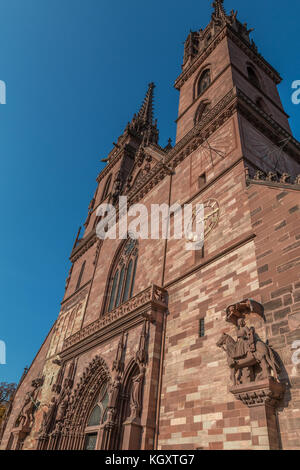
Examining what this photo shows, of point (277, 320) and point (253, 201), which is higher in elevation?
point (253, 201)

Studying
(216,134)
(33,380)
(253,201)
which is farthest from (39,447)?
(216,134)

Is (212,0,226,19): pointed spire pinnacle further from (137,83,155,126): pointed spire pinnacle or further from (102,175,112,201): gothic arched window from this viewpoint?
(102,175,112,201): gothic arched window

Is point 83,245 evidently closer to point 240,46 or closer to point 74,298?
point 74,298

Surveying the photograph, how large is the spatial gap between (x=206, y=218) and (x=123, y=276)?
6334 mm

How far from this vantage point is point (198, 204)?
1250 centimetres

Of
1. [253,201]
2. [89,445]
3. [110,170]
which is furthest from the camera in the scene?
[110,170]

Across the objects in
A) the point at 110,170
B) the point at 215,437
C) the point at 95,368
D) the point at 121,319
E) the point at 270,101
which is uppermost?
the point at 110,170

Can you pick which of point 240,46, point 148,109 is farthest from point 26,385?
point 148,109

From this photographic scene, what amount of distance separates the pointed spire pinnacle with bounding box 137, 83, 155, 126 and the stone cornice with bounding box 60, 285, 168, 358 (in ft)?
77.1

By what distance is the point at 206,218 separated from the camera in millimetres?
11570

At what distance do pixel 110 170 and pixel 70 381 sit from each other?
61.2 ft

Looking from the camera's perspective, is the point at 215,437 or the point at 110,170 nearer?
the point at 215,437

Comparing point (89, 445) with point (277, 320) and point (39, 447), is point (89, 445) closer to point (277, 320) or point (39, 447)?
point (39, 447)

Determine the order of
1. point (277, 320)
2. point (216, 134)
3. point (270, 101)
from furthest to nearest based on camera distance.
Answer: point (270, 101)
point (216, 134)
point (277, 320)
